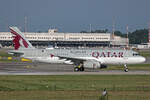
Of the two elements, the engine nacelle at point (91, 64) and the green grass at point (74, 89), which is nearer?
the green grass at point (74, 89)

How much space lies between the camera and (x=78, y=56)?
5912 centimetres

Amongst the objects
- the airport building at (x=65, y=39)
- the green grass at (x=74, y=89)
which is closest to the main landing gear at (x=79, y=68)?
the green grass at (x=74, y=89)

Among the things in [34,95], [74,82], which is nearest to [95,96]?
[34,95]

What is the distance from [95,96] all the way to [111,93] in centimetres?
269

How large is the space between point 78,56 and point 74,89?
76.8 ft

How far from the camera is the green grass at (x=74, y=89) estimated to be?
30.7m

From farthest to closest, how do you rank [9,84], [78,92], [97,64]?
[97,64]
[9,84]
[78,92]

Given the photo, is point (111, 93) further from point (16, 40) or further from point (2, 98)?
point (16, 40)

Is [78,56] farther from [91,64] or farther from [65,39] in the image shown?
[65,39]

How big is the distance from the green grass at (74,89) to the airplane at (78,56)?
12.1m

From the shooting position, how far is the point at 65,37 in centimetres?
19725

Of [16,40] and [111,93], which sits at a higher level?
[16,40]

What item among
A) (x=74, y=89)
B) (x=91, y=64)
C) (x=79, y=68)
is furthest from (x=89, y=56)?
(x=74, y=89)

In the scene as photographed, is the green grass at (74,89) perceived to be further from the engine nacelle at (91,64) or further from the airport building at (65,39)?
the airport building at (65,39)
